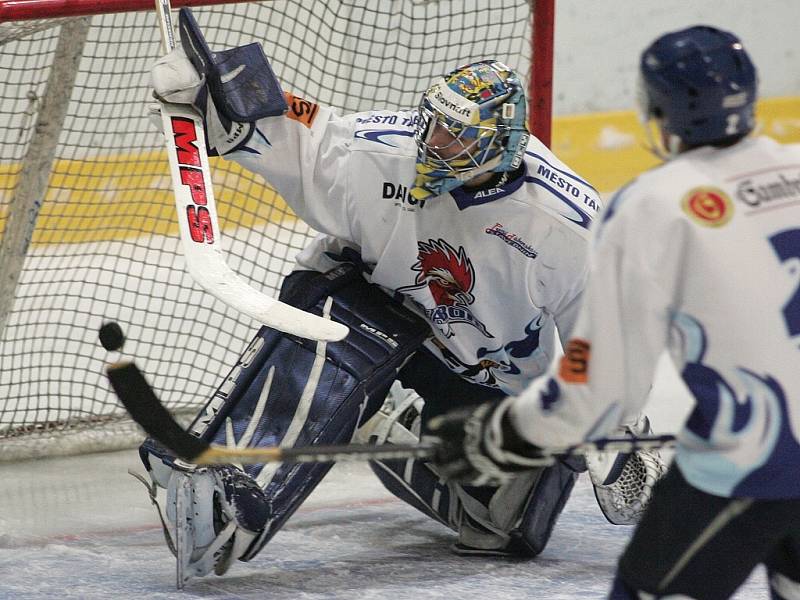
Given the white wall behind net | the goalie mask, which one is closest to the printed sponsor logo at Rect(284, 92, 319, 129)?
the goalie mask

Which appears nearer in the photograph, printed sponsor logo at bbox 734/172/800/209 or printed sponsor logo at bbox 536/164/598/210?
printed sponsor logo at bbox 734/172/800/209

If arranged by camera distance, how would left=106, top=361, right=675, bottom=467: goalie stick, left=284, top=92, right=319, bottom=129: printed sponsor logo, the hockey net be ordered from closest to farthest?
1. left=106, top=361, right=675, bottom=467: goalie stick
2. left=284, top=92, right=319, bottom=129: printed sponsor logo
3. the hockey net

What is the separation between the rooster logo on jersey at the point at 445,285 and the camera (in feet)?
8.95

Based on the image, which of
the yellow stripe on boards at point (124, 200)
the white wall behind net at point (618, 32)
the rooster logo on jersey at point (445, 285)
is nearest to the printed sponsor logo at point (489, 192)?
the rooster logo on jersey at point (445, 285)

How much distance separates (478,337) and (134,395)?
1042 mm

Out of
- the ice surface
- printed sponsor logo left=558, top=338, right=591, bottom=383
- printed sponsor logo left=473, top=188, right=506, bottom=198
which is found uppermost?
printed sponsor logo left=473, top=188, right=506, bottom=198

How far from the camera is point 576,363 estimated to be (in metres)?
1.61

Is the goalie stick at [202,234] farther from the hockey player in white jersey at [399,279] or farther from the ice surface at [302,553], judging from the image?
the ice surface at [302,553]

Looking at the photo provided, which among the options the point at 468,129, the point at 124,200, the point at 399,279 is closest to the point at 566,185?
the point at 468,129

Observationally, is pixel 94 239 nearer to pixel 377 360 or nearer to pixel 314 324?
pixel 377 360

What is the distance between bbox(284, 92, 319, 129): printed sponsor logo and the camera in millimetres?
2803

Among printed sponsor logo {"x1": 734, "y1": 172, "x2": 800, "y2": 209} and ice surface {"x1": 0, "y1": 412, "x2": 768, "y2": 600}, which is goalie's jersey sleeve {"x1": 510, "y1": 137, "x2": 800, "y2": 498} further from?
ice surface {"x1": 0, "y1": 412, "x2": 768, "y2": 600}

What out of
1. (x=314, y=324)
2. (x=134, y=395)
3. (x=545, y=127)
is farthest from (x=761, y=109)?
(x=134, y=395)

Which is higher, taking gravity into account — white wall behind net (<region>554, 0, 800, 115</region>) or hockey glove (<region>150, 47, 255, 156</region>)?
white wall behind net (<region>554, 0, 800, 115</region>)
